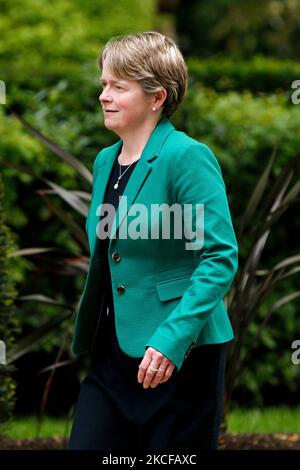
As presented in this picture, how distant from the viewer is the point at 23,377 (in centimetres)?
652

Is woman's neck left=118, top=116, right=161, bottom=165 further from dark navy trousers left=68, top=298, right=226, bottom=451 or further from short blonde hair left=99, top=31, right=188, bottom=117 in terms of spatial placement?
dark navy trousers left=68, top=298, right=226, bottom=451

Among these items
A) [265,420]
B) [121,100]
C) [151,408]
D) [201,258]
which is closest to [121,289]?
[201,258]

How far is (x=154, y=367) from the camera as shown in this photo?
9.70 ft

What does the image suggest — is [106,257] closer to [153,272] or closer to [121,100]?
[153,272]

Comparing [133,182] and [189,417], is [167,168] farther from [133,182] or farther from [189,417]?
[189,417]

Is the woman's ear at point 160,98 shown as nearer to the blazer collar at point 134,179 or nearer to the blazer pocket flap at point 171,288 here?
the blazer collar at point 134,179

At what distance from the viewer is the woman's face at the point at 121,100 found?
317cm

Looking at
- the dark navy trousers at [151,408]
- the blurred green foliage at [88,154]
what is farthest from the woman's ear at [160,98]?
the blurred green foliage at [88,154]

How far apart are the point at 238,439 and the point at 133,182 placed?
8.11 ft

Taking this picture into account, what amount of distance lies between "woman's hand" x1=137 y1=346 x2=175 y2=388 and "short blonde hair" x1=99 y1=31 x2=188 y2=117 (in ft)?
2.73

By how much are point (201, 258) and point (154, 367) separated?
361mm

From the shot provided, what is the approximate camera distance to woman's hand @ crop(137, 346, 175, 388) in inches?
116

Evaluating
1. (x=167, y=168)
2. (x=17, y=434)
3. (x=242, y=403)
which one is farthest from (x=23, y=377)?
(x=167, y=168)

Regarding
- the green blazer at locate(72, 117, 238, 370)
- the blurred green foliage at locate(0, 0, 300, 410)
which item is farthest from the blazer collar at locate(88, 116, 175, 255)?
the blurred green foliage at locate(0, 0, 300, 410)
